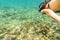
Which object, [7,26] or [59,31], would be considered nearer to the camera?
[59,31]

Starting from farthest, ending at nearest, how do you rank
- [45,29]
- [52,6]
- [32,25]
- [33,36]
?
[32,25]
[45,29]
[33,36]
[52,6]

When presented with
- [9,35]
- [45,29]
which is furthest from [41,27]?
[9,35]

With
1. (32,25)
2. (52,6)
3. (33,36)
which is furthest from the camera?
(32,25)

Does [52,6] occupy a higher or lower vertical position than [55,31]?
higher

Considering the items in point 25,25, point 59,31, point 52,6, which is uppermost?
point 52,6

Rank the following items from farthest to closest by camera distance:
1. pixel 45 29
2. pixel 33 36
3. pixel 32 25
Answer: pixel 32 25, pixel 45 29, pixel 33 36

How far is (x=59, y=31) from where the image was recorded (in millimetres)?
4793

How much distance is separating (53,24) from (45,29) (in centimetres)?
71

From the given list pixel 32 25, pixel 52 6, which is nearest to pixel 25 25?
pixel 32 25

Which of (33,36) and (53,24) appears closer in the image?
(33,36)

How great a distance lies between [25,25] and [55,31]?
103cm

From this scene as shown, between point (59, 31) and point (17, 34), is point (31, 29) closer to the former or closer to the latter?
point (17, 34)

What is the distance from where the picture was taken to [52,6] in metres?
3.86

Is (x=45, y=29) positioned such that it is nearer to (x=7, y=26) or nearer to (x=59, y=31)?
(x=59, y=31)
